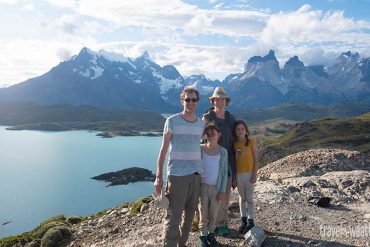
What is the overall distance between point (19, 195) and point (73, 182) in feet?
47.7

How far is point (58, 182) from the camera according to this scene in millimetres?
81125

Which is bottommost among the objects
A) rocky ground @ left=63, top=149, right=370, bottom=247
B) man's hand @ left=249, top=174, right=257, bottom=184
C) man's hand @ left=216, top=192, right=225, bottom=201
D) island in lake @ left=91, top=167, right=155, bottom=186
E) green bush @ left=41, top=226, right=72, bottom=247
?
island in lake @ left=91, top=167, right=155, bottom=186

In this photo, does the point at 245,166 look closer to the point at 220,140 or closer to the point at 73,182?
the point at 220,140

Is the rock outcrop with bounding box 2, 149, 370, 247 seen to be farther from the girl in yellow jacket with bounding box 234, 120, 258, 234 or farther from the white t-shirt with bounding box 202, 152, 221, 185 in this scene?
the white t-shirt with bounding box 202, 152, 221, 185

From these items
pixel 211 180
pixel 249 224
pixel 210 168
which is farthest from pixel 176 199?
pixel 249 224

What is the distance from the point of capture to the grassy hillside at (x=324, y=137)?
103625 mm

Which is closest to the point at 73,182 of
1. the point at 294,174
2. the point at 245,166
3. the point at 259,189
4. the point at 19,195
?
the point at 19,195

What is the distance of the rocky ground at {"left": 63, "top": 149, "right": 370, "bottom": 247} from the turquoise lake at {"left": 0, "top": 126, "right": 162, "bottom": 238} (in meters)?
41.4

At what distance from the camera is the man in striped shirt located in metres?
8.73

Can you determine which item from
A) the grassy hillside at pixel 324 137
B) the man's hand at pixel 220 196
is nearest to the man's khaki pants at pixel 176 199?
the man's hand at pixel 220 196

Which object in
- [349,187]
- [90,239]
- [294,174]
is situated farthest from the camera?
[294,174]

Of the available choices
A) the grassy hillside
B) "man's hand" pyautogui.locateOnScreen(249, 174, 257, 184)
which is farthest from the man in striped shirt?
the grassy hillside

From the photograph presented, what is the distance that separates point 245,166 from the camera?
10859 millimetres

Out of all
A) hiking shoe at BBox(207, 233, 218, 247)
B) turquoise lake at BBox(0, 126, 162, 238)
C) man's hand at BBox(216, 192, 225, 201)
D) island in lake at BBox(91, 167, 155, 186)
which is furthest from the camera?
island in lake at BBox(91, 167, 155, 186)
